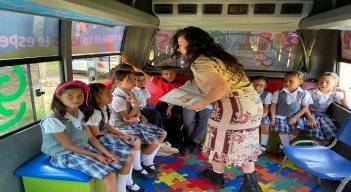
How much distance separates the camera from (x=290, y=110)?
3684 mm

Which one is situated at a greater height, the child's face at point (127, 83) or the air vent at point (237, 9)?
the air vent at point (237, 9)

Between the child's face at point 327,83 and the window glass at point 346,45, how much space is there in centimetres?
58

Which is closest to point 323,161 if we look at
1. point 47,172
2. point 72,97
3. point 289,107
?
point 289,107

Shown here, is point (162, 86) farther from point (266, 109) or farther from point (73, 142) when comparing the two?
point (73, 142)

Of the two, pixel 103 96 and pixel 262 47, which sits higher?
pixel 262 47

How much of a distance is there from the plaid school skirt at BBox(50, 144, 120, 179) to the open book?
2.56 feet

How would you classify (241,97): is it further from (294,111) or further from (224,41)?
(224,41)

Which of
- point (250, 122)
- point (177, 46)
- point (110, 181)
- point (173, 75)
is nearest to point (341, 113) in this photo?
point (250, 122)

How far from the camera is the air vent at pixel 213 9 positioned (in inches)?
148

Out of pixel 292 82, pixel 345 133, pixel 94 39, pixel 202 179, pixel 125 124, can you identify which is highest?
pixel 94 39

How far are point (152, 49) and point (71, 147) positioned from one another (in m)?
3.05

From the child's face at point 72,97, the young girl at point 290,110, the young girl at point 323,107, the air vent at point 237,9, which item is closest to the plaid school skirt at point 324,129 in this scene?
the young girl at point 323,107

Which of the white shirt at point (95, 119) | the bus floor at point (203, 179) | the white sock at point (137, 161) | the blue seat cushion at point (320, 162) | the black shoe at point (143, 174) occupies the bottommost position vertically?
the bus floor at point (203, 179)

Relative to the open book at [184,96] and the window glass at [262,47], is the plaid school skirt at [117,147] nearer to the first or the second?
the open book at [184,96]
